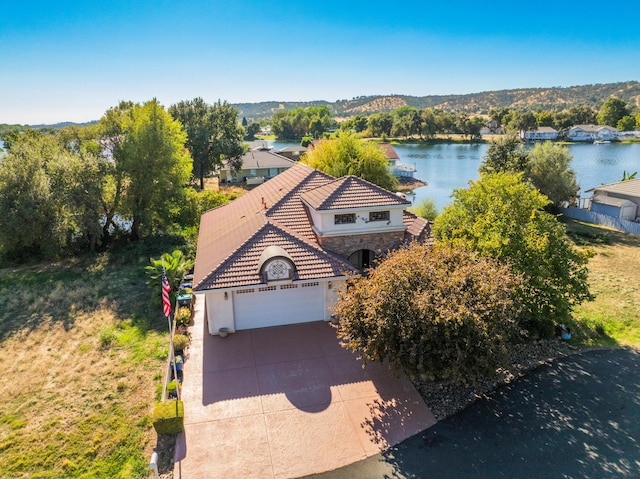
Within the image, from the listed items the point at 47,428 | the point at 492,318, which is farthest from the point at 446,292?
the point at 47,428

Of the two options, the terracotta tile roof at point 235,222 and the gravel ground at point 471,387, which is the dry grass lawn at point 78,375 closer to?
the gravel ground at point 471,387

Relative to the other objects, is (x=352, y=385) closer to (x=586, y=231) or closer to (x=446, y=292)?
(x=446, y=292)

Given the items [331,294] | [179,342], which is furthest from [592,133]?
[179,342]

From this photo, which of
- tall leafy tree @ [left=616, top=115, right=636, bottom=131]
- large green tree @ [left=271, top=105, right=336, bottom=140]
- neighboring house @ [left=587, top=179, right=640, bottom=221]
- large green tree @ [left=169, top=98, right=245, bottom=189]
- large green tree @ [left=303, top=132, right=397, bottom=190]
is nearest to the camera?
large green tree @ [left=303, top=132, right=397, bottom=190]

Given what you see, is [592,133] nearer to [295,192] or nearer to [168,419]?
[295,192]

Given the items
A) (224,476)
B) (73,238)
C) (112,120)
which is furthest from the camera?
(112,120)

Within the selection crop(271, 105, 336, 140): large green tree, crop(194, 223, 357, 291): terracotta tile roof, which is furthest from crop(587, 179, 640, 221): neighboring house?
crop(271, 105, 336, 140): large green tree

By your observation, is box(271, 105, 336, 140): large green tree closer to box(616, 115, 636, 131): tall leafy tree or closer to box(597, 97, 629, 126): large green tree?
box(597, 97, 629, 126): large green tree
